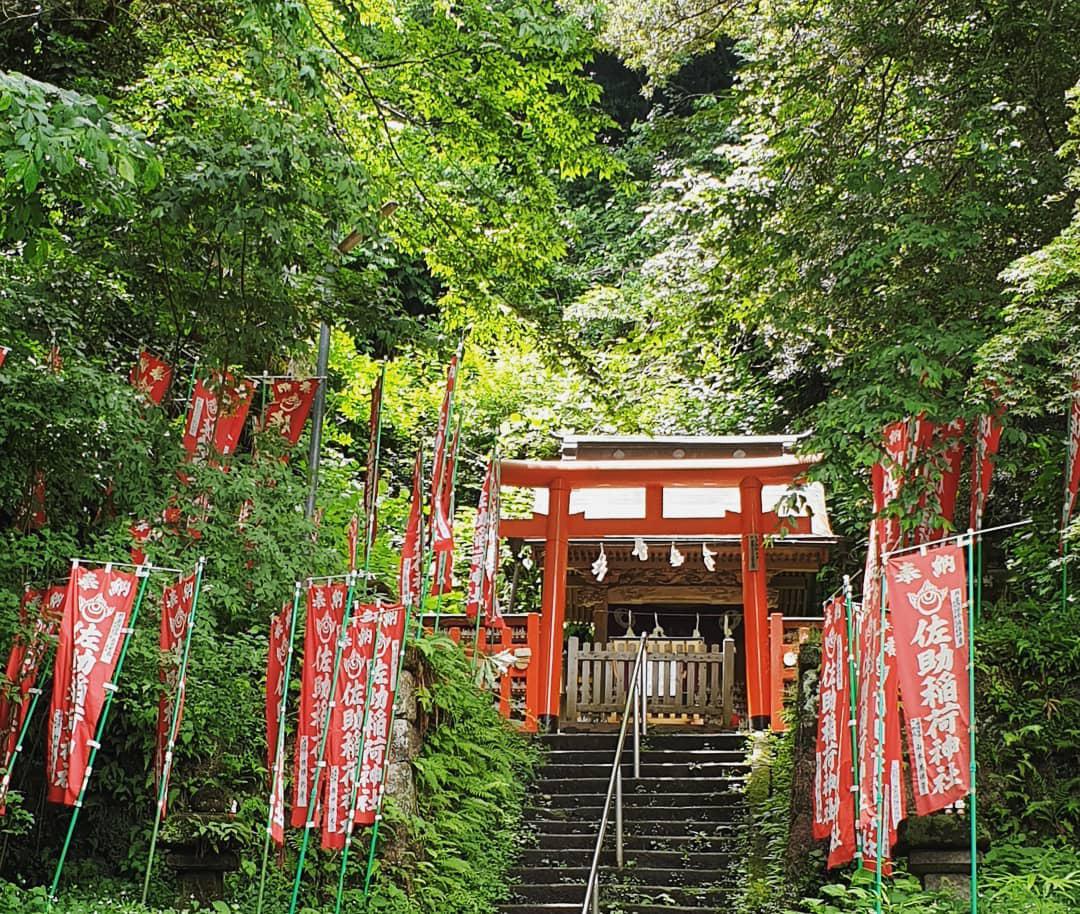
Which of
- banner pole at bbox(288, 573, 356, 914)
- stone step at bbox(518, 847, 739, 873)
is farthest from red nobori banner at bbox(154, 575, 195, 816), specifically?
stone step at bbox(518, 847, 739, 873)

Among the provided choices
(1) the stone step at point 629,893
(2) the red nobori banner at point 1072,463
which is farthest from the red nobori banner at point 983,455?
(1) the stone step at point 629,893

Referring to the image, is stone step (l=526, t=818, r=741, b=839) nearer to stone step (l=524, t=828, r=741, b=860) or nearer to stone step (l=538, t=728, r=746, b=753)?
stone step (l=524, t=828, r=741, b=860)

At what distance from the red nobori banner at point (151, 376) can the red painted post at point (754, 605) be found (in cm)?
622

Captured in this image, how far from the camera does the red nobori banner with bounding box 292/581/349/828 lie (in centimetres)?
805

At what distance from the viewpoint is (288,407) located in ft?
35.4

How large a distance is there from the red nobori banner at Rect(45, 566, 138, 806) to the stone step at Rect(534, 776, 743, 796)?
5.64m

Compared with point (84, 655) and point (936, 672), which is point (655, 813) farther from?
point (84, 655)

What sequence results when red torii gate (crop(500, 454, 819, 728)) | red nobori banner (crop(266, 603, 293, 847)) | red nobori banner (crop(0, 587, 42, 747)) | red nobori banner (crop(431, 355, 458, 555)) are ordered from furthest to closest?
1. red torii gate (crop(500, 454, 819, 728))
2. red nobori banner (crop(431, 355, 458, 555))
3. red nobori banner (crop(266, 603, 293, 847))
4. red nobori banner (crop(0, 587, 42, 747))

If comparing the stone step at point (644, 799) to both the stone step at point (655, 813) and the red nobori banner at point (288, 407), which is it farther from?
the red nobori banner at point (288, 407)

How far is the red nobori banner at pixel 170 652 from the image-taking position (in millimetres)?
8125

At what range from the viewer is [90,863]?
365 inches

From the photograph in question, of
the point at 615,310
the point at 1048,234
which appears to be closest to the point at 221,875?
the point at 1048,234

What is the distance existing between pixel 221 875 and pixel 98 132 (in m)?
5.90

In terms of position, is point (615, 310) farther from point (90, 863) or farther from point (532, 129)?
point (90, 863)
